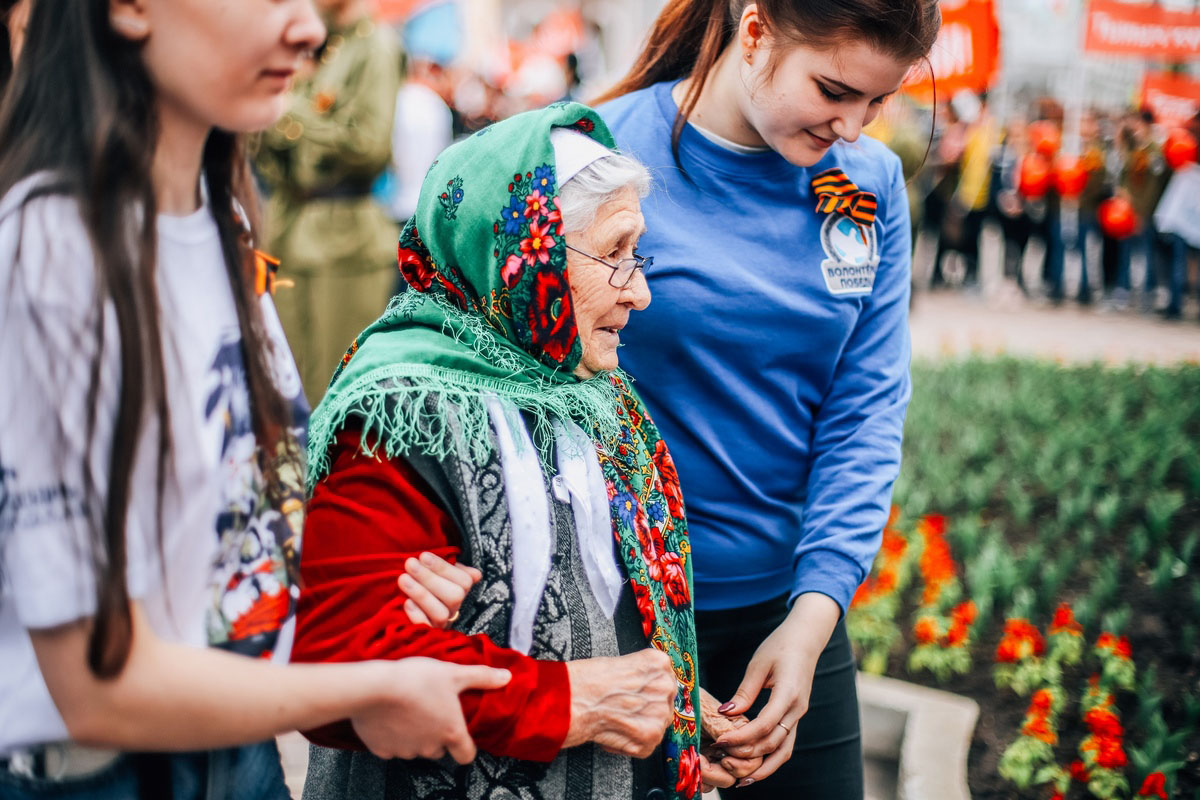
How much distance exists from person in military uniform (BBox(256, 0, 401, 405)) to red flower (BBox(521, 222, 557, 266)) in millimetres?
3641

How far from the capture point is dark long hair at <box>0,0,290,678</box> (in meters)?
1.05

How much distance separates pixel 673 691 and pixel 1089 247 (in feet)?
51.3

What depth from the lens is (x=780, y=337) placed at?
85.1 inches

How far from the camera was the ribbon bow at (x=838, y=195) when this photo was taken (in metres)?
2.23

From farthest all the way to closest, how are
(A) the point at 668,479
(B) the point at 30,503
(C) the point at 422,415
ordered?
(A) the point at 668,479
(C) the point at 422,415
(B) the point at 30,503

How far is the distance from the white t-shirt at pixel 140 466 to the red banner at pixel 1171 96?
42.7 ft

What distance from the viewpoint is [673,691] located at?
1676 millimetres

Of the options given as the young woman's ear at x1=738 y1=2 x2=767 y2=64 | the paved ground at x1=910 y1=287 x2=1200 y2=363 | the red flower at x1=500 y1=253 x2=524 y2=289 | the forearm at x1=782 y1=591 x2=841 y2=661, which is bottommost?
the paved ground at x1=910 y1=287 x2=1200 y2=363

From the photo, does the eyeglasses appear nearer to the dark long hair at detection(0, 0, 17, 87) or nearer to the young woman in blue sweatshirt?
the young woman in blue sweatshirt

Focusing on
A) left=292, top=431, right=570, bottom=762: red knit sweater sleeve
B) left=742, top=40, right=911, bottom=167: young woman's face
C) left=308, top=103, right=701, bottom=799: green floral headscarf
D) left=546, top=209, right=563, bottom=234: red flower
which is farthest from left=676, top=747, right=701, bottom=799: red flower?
left=742, top=40, right=911, bottom=167: young woman's face

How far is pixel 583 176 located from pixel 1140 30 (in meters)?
11.8

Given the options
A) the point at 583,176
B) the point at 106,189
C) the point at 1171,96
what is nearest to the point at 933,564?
the point at 583,176

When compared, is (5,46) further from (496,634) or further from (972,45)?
(972,45)

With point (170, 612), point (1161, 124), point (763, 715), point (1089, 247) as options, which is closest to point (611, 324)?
point (763, 715)
